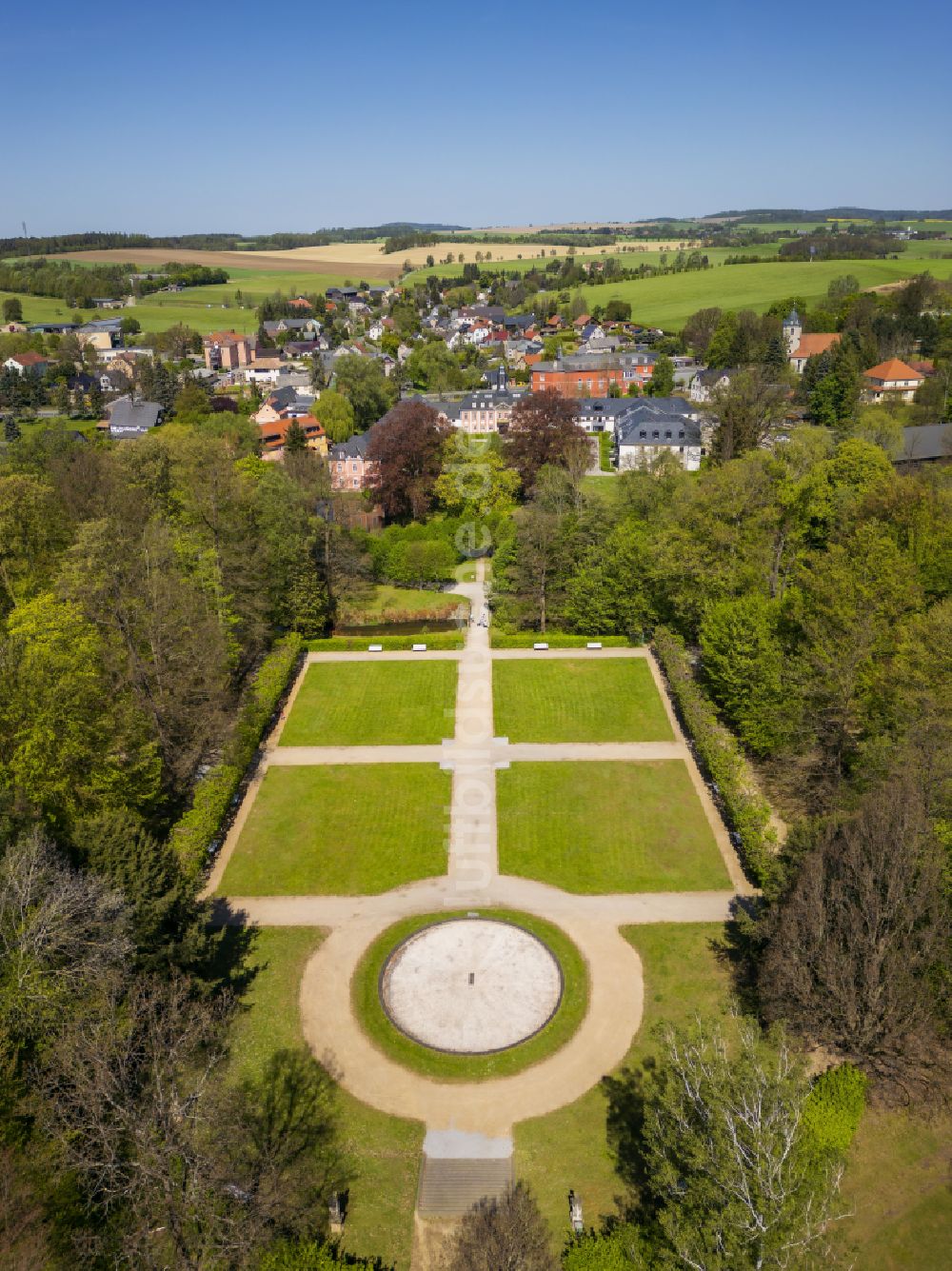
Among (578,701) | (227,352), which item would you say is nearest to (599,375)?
(227,352)

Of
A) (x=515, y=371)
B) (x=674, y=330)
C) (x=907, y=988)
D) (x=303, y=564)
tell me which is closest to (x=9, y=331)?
(x=515, y=371)

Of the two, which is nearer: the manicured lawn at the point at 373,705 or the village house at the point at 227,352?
the manicured lawn at the point at 373,705

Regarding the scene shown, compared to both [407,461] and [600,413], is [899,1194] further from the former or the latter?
[600,413]

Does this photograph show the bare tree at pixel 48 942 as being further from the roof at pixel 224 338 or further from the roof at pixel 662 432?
the roof at pixel 224 338

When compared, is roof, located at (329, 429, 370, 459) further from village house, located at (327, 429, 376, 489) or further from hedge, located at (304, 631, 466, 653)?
hedge, located at (304, 631, 466, 653)

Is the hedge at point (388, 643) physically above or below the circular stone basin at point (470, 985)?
above

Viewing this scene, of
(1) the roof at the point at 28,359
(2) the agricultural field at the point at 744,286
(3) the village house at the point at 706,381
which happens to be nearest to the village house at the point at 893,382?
(3) the village house at the point at 706,381

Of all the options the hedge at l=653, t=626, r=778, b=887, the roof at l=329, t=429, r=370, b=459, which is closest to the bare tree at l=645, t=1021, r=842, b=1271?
the hedge at l=653, t=626, r=778, b=887

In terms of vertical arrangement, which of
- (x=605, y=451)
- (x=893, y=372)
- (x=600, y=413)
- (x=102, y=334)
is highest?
(x=102, y=334)
